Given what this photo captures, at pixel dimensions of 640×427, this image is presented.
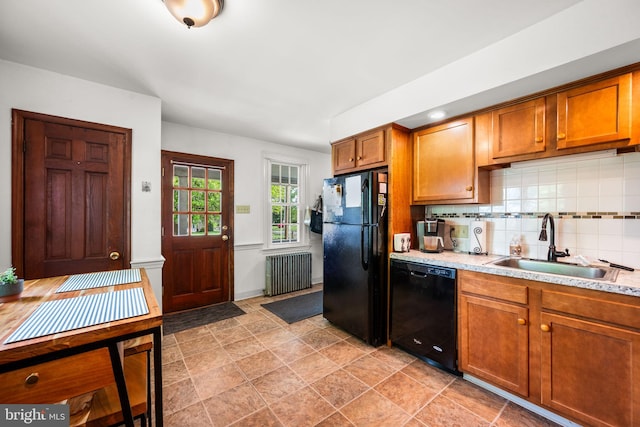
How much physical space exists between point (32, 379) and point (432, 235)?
262 centimetres

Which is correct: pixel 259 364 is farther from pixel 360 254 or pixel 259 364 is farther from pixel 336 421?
pixel 360 254

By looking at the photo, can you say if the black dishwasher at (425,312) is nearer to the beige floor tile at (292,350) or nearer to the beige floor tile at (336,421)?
the beige floor tile at (292,350)

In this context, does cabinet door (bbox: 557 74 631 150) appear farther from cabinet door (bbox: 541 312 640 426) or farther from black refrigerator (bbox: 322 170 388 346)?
black refrigerator (bbox: 322 170 388 346)

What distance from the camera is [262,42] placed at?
5.83 feet

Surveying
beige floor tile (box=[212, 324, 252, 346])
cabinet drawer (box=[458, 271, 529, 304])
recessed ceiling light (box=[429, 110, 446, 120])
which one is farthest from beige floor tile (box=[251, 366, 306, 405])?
recessed ceiling light (box=[429, 110, 446, 120])

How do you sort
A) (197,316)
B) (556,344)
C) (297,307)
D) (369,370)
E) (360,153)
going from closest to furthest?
(556,344) → (369,370) → (360,153) → (197,316) → (297,307)

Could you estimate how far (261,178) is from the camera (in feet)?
13.2

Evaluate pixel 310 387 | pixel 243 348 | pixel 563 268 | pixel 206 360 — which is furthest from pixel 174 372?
pixel 563 268

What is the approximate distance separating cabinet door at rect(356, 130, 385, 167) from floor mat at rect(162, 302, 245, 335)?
7.90 ft

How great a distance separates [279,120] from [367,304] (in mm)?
2325

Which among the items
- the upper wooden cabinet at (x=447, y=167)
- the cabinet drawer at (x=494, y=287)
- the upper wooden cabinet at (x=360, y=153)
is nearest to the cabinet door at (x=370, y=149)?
the upper wooden cabinet at (x=360, y=153)

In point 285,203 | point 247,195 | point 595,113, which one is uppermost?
point 595,113

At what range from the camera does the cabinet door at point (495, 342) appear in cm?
168

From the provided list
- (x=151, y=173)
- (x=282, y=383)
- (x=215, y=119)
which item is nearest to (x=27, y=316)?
(x=282, y=383)
